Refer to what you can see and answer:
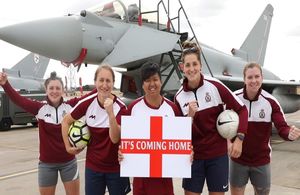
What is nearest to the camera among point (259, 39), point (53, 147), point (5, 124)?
point (53, 147)

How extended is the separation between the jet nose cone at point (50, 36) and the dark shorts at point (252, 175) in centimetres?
602

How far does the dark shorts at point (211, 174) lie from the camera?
10.9ft

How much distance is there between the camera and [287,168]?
7.08m

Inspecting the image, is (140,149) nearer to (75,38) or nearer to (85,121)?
(85,121)

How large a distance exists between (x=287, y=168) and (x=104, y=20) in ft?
19.2

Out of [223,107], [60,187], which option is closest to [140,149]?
[223,107]

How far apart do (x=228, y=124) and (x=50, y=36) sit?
6.28 metres

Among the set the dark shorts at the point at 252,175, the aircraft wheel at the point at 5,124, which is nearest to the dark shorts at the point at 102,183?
the dark shorts at the point at 252,175

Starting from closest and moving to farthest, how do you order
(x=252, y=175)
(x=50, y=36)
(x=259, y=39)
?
(x=252, y=175), (x=50, y=36), (x=259, y=39)

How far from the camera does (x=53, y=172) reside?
155 inches

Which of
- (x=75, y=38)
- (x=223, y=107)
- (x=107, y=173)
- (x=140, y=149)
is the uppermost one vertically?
(x=75, y=38)

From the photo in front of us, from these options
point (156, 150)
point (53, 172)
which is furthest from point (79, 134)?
point (53, 172)

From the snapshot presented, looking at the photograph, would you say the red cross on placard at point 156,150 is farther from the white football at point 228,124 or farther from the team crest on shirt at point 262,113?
the team crest on shirt at point 262,113

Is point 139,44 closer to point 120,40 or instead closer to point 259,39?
point 120,40
